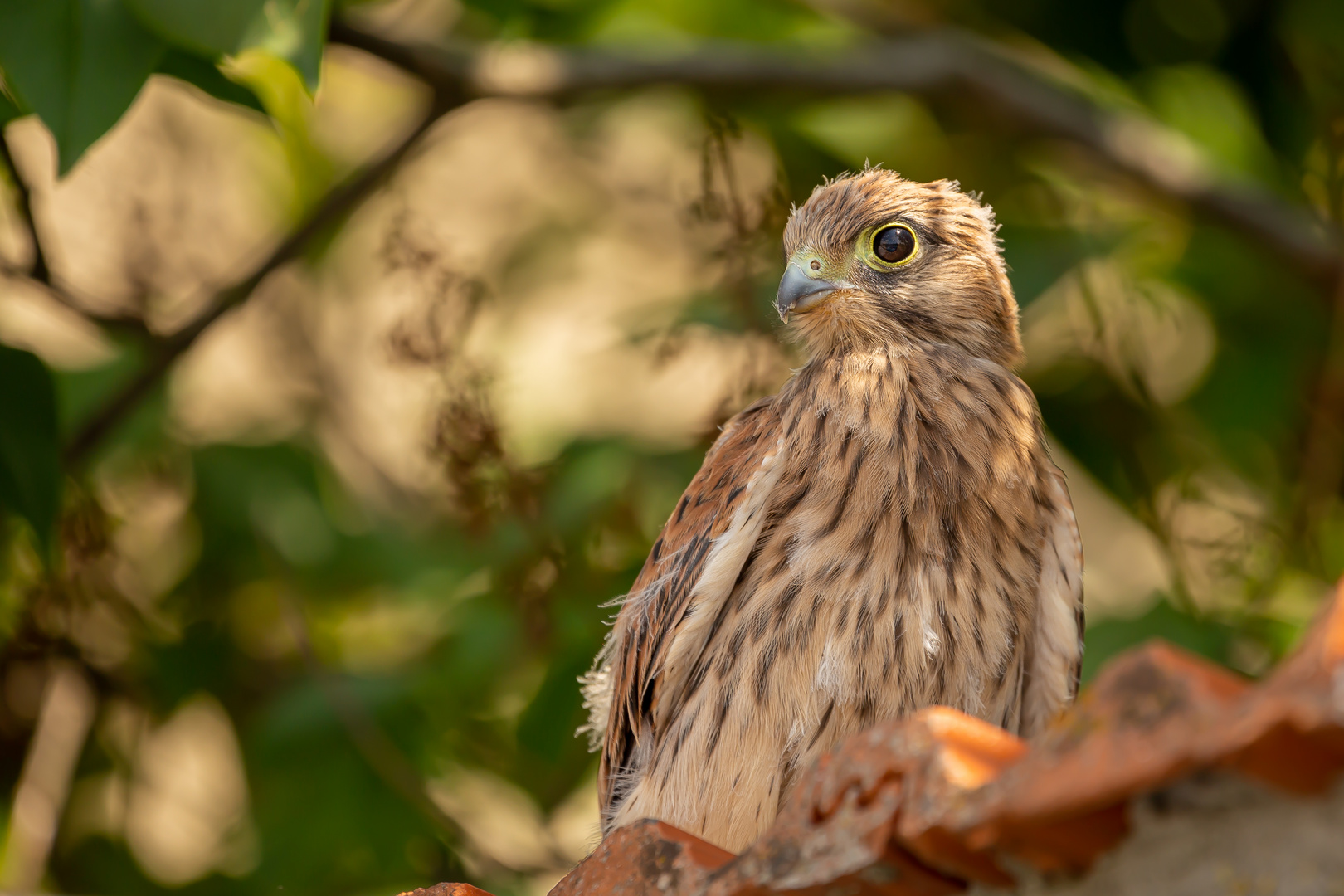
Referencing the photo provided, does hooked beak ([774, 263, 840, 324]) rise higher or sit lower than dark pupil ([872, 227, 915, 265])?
lower

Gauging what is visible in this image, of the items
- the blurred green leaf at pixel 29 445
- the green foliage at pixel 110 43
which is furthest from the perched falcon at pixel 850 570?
the blurred green leaf at pixel 29 445

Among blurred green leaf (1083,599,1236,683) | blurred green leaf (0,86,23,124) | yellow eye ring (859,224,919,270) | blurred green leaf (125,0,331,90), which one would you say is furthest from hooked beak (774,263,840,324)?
blurred green leaf (0,86,23,124)

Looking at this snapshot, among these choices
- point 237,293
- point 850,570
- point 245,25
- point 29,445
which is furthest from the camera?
point 237,293

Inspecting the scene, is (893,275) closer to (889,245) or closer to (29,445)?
(889,245)

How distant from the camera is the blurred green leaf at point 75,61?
9.16 ft

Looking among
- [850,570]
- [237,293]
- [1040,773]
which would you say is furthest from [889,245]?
[237,293]

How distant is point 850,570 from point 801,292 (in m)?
0.77

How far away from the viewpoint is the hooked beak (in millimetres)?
3057

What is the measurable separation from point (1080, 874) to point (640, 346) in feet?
11.9

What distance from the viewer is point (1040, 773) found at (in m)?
1.29

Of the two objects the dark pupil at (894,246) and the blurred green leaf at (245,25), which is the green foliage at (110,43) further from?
the dark pupil at (894,246)

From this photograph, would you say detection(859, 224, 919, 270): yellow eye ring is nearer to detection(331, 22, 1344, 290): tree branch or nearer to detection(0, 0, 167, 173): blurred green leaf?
detection(0, 0, 167, 173): blurred green leaf

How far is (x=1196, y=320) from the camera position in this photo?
215 inches

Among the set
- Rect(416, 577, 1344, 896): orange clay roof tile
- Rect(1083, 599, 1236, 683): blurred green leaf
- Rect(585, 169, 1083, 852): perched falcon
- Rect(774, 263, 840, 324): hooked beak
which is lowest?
Rect(1083, 599, 1236, 683): blurred green leaf
